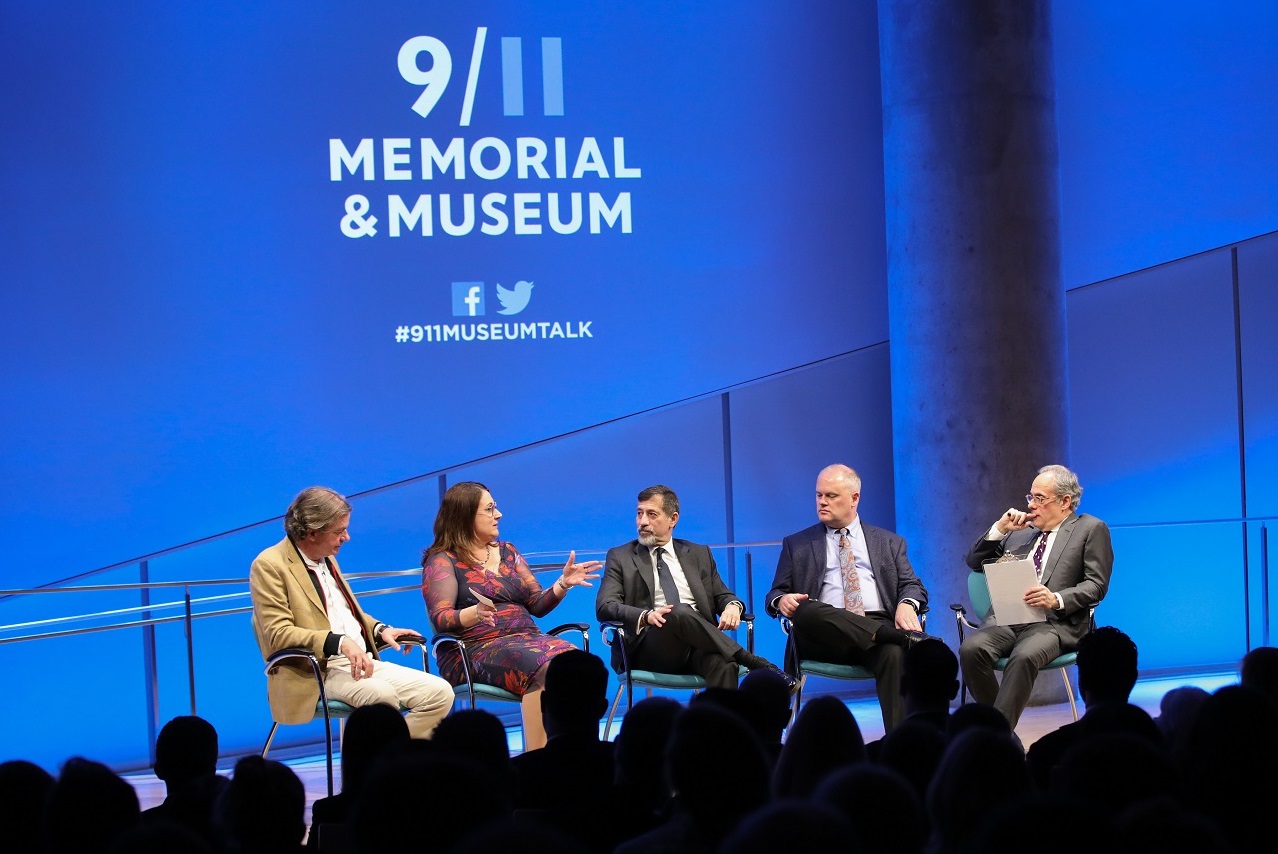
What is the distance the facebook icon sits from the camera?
6.99 meters

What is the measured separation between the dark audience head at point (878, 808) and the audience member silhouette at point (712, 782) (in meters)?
0.23

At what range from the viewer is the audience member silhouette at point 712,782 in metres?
2.17

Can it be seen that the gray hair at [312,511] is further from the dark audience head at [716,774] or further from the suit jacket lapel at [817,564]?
the dark audience head at [716,774]

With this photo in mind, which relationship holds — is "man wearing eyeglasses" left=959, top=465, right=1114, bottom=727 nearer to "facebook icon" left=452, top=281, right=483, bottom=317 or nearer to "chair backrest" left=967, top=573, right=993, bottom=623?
"chair backrest" left=967, top=573, right=993, bottom=623

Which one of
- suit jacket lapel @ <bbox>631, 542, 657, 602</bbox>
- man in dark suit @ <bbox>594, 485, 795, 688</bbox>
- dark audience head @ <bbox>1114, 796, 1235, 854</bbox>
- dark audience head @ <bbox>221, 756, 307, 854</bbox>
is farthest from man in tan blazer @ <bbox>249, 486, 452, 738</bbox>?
dark audience head @ <bbox>1114, 796, 1235, 854</bbox>

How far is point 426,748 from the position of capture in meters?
2.69

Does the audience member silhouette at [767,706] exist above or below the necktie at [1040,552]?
below

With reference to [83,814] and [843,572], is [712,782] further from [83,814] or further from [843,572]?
[843,572]

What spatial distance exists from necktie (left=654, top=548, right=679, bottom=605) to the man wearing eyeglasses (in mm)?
1237

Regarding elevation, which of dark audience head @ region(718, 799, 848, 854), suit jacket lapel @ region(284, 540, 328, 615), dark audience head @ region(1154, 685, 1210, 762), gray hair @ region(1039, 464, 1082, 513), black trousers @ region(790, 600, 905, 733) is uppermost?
gray hair @ region(1039, 464, 1082, 513)

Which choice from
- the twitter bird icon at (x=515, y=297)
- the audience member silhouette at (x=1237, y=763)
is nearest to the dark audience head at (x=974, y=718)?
the audience member silhouette at (x=1237, y=763)

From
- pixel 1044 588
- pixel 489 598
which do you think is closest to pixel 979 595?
pixel 1044 588

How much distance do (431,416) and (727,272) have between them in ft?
5.79

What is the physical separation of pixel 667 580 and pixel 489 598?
32.0 inches
